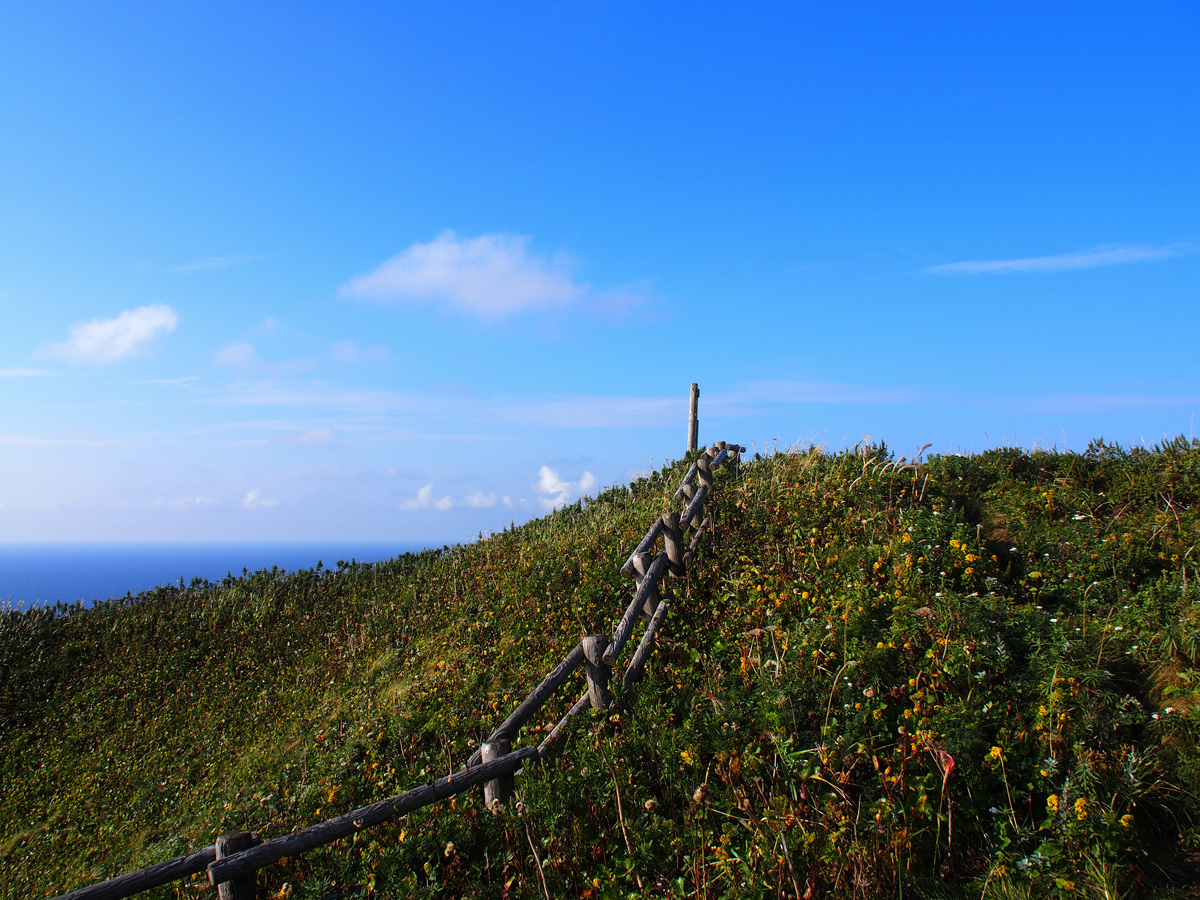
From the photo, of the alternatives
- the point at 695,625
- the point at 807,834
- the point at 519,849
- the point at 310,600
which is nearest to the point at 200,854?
the point at 519,849

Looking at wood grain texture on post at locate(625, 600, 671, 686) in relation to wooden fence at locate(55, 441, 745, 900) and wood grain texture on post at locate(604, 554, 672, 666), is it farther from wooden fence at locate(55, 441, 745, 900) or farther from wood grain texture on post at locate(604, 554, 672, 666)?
wood grain texture on post at locate(604, 554, 672, 666)

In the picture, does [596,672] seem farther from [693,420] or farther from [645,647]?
[693,420]

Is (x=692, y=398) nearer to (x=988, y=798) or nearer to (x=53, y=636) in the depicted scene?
(x=988, y=798)

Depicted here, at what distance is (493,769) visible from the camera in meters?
6.30

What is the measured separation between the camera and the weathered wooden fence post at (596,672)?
725cm

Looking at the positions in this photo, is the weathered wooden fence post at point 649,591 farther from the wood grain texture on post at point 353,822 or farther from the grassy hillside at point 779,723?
the wood grain texture on post at point 353,822

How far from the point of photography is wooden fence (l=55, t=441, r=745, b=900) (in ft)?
17.6

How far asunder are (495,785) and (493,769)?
17cm

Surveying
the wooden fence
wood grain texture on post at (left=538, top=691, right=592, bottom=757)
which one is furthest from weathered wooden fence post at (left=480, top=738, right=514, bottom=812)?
wood grain texture on post at (left=538, top=691, right=592, bottom=757)

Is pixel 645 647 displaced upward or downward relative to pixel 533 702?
upward

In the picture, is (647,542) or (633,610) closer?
(633,610)

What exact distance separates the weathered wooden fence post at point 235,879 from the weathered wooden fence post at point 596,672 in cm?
338

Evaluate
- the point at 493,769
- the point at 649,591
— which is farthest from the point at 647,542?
the point at 493,769

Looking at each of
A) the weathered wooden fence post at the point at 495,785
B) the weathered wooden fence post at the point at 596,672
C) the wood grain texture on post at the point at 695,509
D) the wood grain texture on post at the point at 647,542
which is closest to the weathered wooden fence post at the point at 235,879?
the weathered wooden fence post at the point at 495,785
